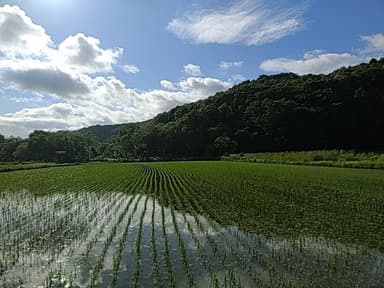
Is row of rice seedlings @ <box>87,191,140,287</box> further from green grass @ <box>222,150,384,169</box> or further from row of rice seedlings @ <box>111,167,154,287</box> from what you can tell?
green grass @ <box>222,150,384,169</box>

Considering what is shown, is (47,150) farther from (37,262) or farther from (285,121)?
(37,262)

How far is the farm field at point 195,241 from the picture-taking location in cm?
625

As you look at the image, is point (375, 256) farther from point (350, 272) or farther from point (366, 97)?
point (366, 97)

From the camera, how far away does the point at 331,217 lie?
11.7 meters

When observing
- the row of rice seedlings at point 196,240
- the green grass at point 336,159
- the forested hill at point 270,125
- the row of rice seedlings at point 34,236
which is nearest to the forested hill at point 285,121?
the forested hill at point 270,125

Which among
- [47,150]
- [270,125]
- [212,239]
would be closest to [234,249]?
[212,239]

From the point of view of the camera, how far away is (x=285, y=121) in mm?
A: 75062

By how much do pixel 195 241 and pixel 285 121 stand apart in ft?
228

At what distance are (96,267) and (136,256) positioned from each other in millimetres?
988

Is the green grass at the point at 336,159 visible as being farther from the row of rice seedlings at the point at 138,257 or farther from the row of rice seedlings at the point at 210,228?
the row of rice seedlings at the point at 138,257

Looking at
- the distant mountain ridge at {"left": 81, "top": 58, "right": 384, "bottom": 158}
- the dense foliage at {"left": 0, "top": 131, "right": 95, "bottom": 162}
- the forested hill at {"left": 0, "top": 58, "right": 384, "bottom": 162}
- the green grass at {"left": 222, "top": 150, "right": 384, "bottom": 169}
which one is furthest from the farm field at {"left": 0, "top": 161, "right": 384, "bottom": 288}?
the dense foliage at {"left": 0, "top": 131, "right": 95, "bottom": 162}

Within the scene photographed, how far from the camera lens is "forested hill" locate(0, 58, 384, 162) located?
69.3 m

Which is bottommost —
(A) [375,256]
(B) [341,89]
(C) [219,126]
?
(A) [375,256]

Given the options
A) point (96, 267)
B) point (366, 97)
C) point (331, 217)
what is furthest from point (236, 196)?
point (366, 97)
